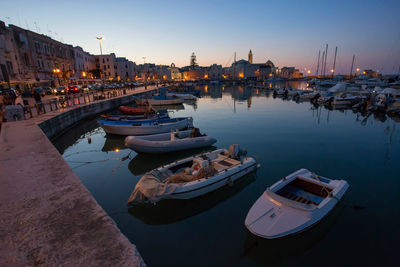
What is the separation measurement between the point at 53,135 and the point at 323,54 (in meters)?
98.0

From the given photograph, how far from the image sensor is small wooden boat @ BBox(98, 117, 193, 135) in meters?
16.5

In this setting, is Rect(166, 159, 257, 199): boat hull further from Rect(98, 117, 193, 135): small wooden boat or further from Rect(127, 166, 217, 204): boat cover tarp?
Rect(98, 117, 193, 135): small wooden boat

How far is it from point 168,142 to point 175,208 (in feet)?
18.4

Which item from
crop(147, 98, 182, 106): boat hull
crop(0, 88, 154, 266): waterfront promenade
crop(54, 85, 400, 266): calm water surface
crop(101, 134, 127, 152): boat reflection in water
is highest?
crop(0, 88, 154, 266): waterfront promenade

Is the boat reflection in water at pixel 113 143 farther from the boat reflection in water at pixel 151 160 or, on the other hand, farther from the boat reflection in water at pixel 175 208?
the boat reflection in water at pixel 175 208

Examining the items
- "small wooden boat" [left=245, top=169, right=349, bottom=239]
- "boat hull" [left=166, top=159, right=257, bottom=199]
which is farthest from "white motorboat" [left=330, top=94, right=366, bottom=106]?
"small wooden boat" [left=245, top=169, right=349, bottom=239]

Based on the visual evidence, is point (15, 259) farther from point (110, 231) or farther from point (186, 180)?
point (186, 180)

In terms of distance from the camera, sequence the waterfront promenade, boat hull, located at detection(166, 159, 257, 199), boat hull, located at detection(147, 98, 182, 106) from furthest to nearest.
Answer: boat hull, located at detection(147, 98, 182, 106) < boat hull, located at detection(166, 159, 257, 199) < the waterfront promenade

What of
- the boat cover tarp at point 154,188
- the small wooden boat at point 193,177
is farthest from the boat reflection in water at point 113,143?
the boat cover tarp at point 154,188

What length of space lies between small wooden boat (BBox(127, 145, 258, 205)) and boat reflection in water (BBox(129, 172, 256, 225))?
38 centimetres

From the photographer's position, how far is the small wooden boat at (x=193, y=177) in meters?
7.23

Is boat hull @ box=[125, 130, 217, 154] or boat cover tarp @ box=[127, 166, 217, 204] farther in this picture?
boat hull @ box=[125, 130, 217, 154]

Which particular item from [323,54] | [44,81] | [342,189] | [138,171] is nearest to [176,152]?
[138,171]

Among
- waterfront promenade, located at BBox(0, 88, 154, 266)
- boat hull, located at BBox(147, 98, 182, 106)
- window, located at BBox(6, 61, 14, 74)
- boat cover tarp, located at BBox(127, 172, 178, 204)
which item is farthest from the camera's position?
boat hull, located at BBox(147, 98, 182, 106)
